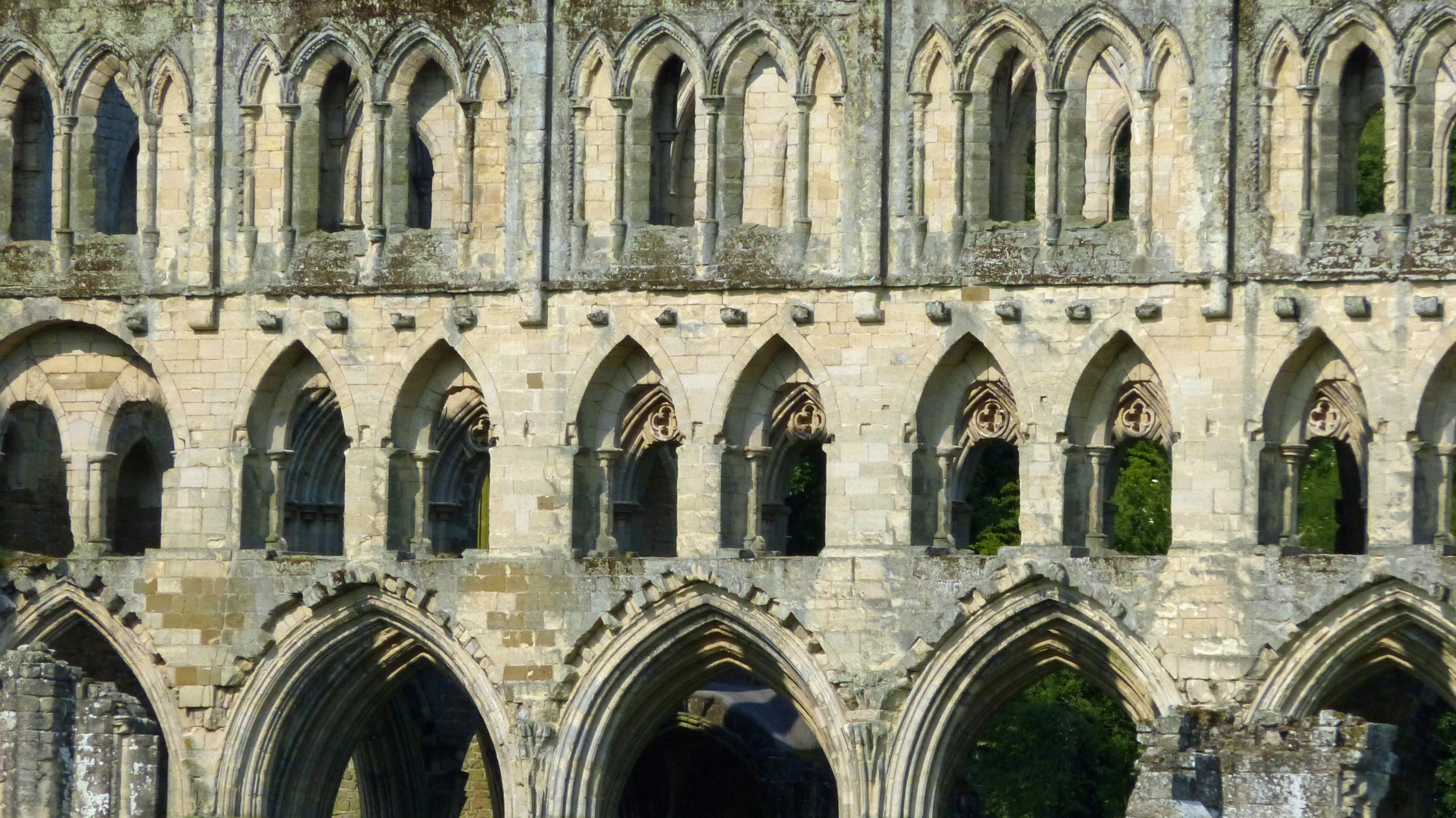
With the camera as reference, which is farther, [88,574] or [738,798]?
[738,798]

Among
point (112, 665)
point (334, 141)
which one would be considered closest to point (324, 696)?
point (112, 665)

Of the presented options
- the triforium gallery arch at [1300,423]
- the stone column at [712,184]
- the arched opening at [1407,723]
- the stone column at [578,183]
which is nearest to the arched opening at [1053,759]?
the arched opening at [1407,723]

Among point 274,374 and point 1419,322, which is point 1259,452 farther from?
point 274,374

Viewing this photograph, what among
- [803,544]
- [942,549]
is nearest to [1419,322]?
[942,549]

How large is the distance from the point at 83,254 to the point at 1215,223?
13058 millimetres

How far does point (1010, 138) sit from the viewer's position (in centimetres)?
4928

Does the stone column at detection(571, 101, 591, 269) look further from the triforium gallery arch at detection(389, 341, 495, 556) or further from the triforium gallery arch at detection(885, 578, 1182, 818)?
the triforium gallery arch at detection(885, 578, 1182, 818)

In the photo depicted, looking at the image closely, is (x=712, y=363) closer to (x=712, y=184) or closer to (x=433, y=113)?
(x=712, y=184)

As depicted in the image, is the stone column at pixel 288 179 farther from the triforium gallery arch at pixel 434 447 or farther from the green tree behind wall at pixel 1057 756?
the green tree behind wall at pixel 1057 756

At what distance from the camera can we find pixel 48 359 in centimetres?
5112

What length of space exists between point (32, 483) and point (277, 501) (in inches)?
146

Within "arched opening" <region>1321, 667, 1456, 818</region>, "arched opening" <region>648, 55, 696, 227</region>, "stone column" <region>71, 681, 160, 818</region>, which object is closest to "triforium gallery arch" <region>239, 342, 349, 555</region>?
"arched opening" <region>648, 55, 696, 227</region>

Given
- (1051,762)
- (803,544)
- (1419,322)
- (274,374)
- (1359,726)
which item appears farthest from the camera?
(803,544)

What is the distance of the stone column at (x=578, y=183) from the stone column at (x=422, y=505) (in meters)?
2.80
